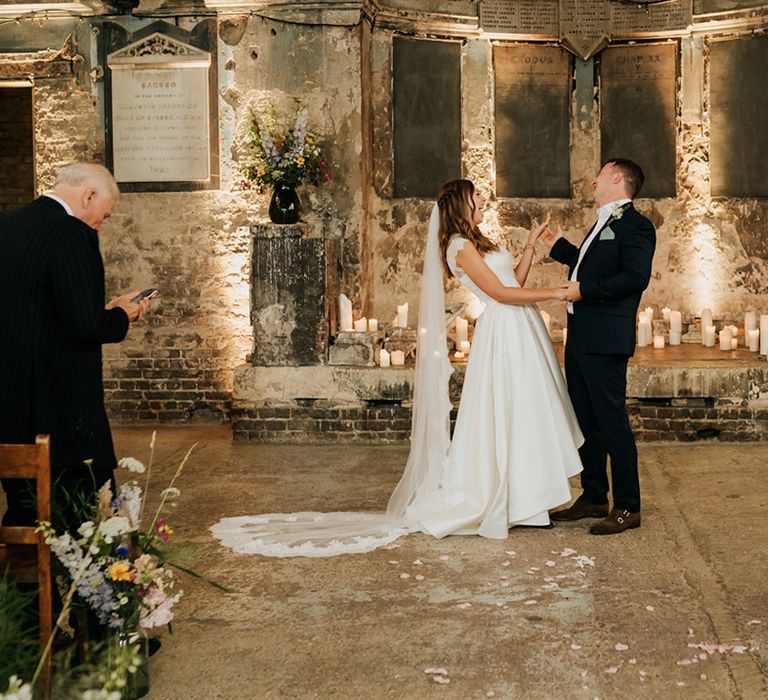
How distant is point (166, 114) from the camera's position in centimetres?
916

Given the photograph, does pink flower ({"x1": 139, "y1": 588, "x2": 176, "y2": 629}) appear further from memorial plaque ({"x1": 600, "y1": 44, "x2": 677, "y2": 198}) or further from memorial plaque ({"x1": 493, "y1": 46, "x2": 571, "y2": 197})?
memorial plaque ({"x1": 600, "y1": 44, "x2": 677, "y2": 198})

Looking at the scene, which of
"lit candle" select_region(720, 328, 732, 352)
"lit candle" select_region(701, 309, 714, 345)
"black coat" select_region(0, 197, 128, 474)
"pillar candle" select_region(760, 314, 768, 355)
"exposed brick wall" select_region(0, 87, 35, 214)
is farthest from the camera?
"exposed brick wall" select_region(0, 87, 35, 214)

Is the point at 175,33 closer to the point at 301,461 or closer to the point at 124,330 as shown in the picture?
the point at 301,461

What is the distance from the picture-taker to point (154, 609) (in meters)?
3.34

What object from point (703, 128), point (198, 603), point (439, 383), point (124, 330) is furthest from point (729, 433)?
point (124, 330)

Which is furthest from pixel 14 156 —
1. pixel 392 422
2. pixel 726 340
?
pixel 726 340

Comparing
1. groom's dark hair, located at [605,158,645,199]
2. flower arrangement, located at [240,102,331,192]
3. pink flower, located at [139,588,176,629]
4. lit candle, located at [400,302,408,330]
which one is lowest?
pink flower, located at [139,588,176,629]

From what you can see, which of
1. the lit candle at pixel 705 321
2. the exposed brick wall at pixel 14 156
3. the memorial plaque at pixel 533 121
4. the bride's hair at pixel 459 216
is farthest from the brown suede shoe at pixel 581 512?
the exposed brick wall at pixel 14 156

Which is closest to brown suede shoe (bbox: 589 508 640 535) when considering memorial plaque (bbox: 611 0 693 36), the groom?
the groom

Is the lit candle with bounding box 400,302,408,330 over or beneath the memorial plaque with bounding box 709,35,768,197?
beneath

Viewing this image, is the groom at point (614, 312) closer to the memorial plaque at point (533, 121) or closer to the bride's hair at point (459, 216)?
the bride's hair at point (459, 216)

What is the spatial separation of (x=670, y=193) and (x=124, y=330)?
7.49 m

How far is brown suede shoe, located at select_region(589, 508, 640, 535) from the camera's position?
17.2ft

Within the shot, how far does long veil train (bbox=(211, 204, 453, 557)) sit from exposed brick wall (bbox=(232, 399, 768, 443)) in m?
2.30
